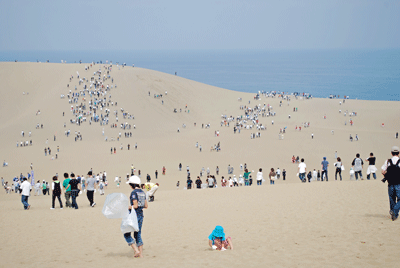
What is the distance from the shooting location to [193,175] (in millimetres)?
29516

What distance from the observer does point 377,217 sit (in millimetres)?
9586

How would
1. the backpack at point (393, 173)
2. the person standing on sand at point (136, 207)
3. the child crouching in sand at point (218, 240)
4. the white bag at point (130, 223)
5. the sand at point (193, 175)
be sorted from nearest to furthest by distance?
the white bag at point (130, 223), the person standing on sand at point (136, 207), the sand at point (193, 175), the child crouching in sand at point (218, 240), the backpack at point (393, 173)

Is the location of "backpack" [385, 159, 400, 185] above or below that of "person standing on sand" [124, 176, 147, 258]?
above

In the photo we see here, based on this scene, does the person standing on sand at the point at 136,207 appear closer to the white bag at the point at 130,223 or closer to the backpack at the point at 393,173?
the white bag at the point at 130,223

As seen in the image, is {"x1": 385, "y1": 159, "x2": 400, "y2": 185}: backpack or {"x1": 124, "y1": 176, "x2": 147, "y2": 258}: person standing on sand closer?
{"x1": 124, "y1": 176, "x2": 147, "y2": 258}: person standing on sand

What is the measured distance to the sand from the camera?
777cm

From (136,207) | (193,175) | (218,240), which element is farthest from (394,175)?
(193,175)

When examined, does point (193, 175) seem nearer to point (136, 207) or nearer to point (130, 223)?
point (136, 207)

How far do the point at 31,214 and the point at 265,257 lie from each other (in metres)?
8.15

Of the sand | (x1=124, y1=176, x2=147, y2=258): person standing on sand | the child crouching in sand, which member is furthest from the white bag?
the child crouching in sand

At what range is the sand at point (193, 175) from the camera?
25.5ft

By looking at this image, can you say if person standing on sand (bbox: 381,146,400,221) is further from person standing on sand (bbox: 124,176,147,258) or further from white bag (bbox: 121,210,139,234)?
white bag (bbox: 121,210,139,234)

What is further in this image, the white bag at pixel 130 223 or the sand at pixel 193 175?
the sand at pixel 193 175

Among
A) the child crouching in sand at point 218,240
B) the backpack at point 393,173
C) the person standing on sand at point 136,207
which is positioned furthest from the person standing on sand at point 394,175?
the person standing on sand at point 136,207
